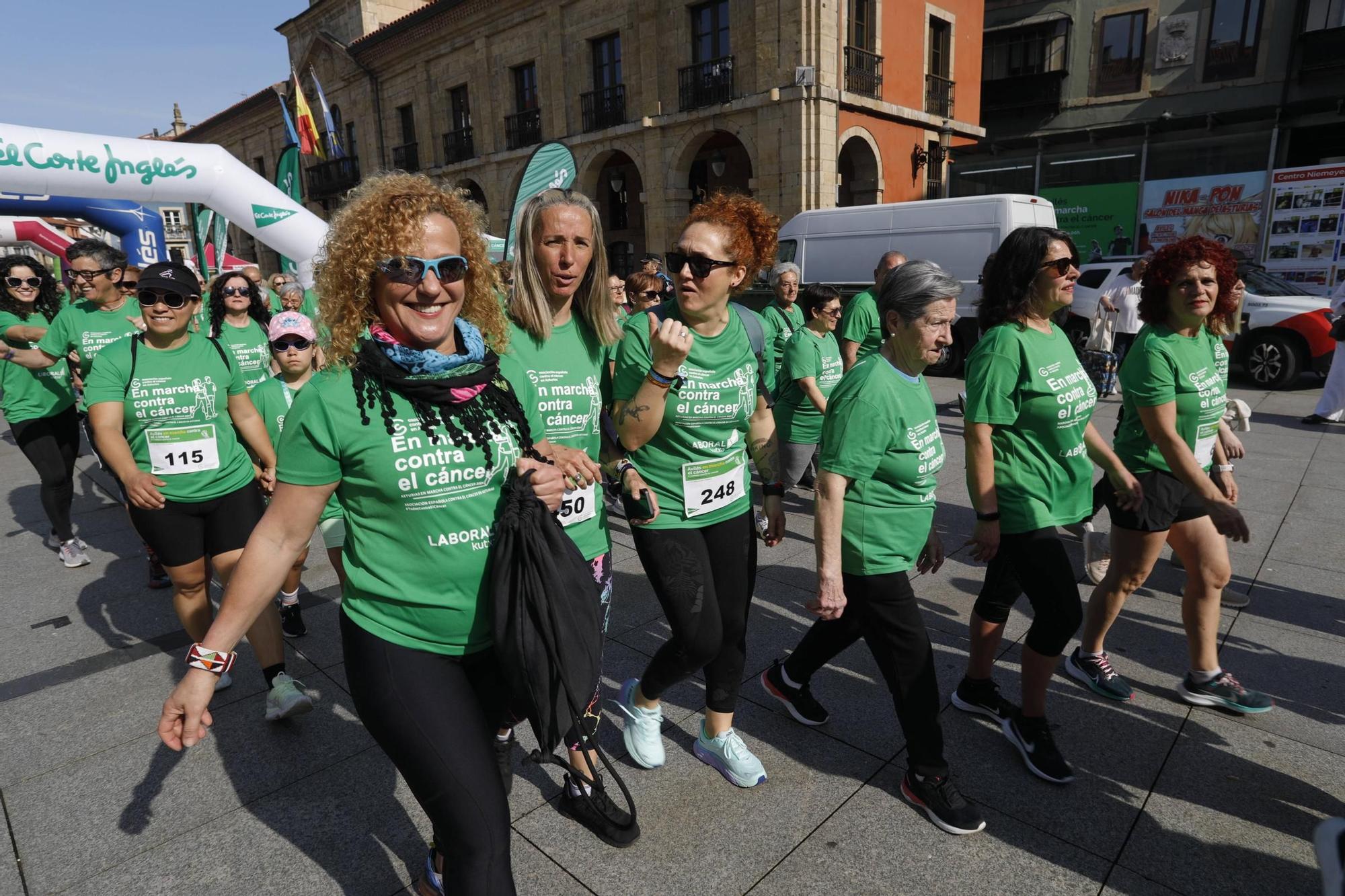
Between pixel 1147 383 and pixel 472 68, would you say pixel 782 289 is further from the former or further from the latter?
pixel 472 68

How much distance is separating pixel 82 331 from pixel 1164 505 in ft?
20.8

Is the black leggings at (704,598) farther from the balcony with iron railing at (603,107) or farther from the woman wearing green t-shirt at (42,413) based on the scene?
the balcony with iron railing at (603,107)

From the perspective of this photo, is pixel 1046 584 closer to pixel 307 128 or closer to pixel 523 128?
pixel 307 128

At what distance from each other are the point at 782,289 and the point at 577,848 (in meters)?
4.94

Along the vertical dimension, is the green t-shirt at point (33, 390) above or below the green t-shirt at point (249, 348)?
below

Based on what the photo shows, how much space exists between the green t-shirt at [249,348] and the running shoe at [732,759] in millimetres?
4097

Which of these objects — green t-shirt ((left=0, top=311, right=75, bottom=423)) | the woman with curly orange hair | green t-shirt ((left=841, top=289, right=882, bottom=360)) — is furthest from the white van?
the woman with curly orange hair

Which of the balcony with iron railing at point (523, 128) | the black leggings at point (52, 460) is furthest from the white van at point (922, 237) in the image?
the balcony with iron railing at point (523, 128)

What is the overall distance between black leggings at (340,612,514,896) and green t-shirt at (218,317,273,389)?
4.27m

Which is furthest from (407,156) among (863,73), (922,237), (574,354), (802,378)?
(574,354)

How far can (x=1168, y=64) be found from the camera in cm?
2089

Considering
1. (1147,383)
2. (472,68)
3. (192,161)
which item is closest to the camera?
(1147,383)

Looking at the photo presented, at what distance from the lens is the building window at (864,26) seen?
17.8m

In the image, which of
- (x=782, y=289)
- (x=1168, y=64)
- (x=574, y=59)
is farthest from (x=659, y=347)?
(x=1168, y=64)
